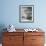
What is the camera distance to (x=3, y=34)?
3650 mm

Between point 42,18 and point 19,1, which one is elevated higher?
point 19,1

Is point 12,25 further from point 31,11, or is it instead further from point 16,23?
point 31,11

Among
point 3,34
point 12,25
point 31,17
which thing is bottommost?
point 3,34

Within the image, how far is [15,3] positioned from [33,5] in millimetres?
592

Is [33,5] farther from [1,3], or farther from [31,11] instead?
[1,3]

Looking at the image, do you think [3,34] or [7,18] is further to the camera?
[7,18]

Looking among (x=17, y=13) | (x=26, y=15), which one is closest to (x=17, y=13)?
(x=17, y=13)

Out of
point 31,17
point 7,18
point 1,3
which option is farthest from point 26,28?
point 1,3

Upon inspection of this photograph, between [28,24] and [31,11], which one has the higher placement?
[31,11]

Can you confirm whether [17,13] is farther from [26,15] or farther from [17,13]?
[26,15]

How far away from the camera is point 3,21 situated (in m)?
4.13

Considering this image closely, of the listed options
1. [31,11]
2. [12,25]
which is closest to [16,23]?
[12,25]

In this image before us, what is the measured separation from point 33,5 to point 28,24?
2.12ft

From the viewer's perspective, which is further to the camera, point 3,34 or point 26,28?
point 26,28
